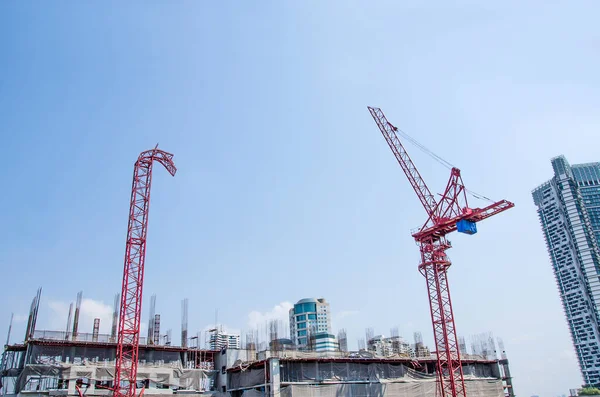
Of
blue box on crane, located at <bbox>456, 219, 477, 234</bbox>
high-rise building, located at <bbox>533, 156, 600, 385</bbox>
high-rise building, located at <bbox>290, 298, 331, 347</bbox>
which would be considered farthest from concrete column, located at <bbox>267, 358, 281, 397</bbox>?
high-rise building, located at <bbox>533, 156, 600, 385</bbox>

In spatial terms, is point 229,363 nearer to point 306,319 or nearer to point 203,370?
point 203,370

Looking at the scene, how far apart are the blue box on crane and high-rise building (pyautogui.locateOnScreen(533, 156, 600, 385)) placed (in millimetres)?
107895

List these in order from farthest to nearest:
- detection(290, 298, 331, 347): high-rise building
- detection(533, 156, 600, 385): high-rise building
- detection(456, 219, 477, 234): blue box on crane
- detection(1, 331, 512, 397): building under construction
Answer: detection(290, 298, 331, 347): high-rise building → detection(533, 156, 600, 385): high-rise building → detection(456, 219, 477, 234): blue box on crane → detection(1, 331, 512, 397): building under construction

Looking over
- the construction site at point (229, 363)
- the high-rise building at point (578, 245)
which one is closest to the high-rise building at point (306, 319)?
the high-rise building at point (578, 245)

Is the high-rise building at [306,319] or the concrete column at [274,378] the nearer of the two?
the concrete column at [274,378]

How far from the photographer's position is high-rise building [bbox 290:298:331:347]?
17125 centimetres

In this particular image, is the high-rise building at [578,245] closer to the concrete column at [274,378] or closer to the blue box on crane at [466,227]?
the blue box on crane at [466,227]

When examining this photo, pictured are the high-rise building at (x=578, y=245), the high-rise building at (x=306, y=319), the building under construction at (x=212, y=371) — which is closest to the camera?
the building under construction at (x=212, y=371)

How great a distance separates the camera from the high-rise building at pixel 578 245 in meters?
142

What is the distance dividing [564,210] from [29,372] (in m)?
156

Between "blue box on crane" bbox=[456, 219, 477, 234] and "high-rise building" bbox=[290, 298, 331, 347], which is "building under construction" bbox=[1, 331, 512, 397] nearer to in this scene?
"blue box on crane" bbox=[456, 219, 477, 234]

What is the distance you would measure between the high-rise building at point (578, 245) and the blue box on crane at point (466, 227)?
354 feet

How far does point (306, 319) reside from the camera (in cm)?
17362

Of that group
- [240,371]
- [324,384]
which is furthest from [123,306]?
[324,384]
